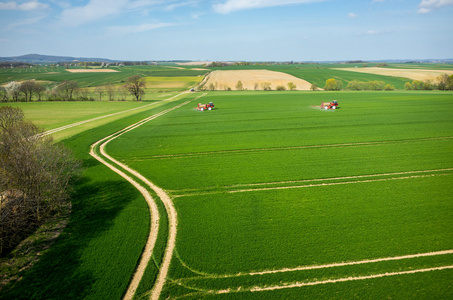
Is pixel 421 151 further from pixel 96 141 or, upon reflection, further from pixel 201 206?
pixel 96 141

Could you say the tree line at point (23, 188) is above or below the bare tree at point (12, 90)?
below

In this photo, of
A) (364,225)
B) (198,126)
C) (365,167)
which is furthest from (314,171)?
(198,126)

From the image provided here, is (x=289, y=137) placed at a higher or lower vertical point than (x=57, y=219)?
higher

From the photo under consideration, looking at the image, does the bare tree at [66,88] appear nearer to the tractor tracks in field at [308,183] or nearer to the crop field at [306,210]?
the crop field at [306,210]

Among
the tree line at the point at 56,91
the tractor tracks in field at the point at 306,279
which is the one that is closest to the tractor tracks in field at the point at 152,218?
the tractor tracks in field at the point at 306,279

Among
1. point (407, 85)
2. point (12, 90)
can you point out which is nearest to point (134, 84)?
point (12, 90)

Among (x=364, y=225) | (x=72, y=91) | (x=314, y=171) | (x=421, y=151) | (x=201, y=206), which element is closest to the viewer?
(x=364, y=225)

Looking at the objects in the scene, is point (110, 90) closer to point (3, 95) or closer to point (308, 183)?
point (3, 95)
